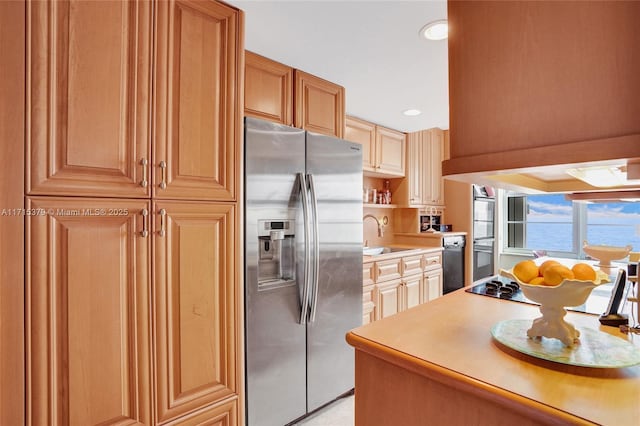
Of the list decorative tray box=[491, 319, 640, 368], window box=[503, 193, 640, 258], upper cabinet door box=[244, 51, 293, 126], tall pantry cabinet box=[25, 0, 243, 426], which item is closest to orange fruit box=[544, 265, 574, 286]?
decorative tray box=[491, 319, 640, 368]

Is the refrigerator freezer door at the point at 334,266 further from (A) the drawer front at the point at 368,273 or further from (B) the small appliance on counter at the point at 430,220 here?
(B) the small appliance on counter at the point at 430,220

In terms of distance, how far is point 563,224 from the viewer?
4.77 m

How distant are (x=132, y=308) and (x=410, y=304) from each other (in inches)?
108

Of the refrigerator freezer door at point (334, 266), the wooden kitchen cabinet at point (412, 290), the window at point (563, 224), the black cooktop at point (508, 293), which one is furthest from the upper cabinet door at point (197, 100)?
the window at point (563, 224)

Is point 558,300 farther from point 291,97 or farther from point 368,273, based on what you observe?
point 368,273

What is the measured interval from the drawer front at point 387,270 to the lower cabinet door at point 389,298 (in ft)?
0.16

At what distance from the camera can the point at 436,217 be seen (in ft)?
14.5

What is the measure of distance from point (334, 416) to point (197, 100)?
2.06 meters

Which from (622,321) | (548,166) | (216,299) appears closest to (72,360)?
(216,299)

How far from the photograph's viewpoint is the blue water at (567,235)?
172 inches

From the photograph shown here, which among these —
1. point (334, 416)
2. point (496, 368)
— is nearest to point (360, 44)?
point (496, 368)

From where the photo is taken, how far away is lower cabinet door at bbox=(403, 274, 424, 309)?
10.8 ft

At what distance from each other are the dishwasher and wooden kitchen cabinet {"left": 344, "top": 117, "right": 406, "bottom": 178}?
1.05 metres

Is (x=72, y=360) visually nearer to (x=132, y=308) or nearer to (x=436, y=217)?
(x=132, y=308)
